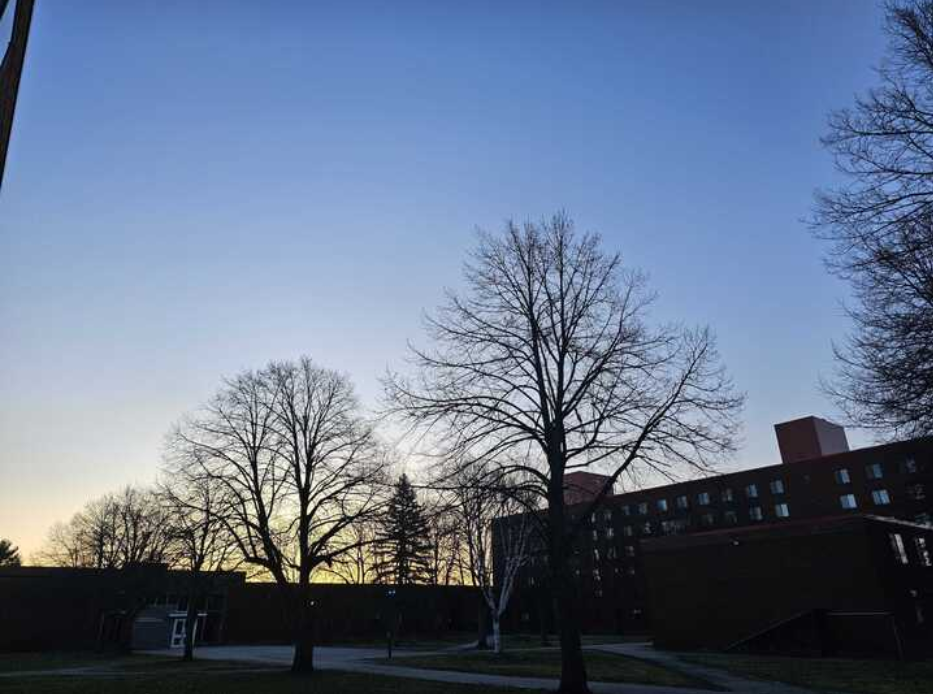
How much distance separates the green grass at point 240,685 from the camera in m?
17.6

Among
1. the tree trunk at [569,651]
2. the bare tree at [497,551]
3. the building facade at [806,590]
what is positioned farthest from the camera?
the bare tree at [497,551]

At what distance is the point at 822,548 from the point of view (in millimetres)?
34031

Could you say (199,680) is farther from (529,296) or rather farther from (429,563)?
(429,563)

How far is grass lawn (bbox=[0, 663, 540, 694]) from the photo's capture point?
58.0ft

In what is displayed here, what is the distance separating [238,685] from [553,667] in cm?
1225

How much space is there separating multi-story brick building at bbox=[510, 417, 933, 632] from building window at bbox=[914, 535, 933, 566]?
24.6 m

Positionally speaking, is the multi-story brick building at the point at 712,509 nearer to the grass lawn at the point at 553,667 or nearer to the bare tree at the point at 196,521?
the grass lawn at the point at 553,667

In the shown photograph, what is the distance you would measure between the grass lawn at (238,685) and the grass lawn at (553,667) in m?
4.61

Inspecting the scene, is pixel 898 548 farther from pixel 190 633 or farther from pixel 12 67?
pixel 12 67

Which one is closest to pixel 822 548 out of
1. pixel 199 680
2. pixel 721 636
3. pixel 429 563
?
pixel 721 636

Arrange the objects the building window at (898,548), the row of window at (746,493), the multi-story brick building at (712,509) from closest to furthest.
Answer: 1. the building window at (898,548)
2. the row of window at (746,493)
3. the multi-story brick building at (712,509)

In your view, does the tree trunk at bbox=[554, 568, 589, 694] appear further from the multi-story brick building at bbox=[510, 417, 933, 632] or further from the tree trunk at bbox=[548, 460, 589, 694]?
the multi-story brick building at bbox=[510, 417, 933, 632]

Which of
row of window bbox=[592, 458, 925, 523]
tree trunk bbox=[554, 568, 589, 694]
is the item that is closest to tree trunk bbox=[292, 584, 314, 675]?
tree trunk bbox=[554, 568, 589, 694]

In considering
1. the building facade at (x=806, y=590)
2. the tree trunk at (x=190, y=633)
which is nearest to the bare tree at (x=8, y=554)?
the tree trunk at (x=190, y=633)
